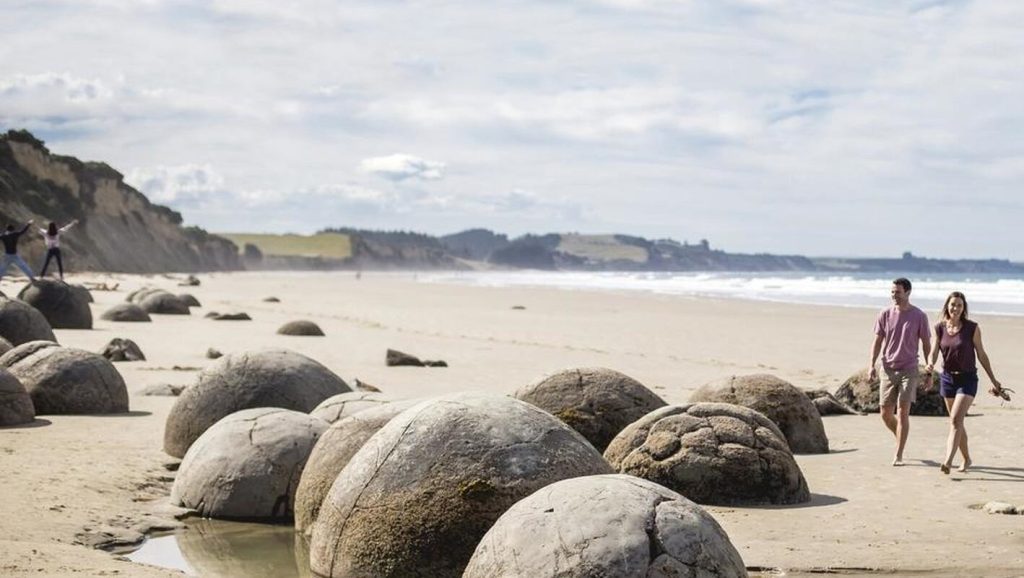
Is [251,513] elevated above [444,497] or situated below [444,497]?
below

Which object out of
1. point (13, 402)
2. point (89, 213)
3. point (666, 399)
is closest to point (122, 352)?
point (13, 402)

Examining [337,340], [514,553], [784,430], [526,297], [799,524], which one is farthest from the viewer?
[526,297]

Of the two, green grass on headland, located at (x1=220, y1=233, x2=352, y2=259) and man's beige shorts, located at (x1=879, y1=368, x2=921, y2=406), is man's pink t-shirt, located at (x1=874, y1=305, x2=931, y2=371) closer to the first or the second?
man's beige shorts, located at (x1=879, y1=368, x2=921, y2=406)

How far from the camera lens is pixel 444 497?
6840mm

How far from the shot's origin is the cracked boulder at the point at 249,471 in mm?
9367

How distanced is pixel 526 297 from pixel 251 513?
50133 millimetres

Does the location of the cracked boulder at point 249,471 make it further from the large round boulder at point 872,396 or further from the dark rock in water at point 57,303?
the dark rock in water at point 57,303

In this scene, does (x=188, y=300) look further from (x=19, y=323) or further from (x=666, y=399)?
(x=666, y=399)

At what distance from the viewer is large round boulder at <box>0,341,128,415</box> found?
13.8 metres

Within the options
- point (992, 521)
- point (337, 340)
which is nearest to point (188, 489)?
point (992, 521)

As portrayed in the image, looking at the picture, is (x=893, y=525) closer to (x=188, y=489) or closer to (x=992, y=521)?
(x=992, y=521)

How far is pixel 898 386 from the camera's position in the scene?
40.7ft

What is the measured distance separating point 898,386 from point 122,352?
42.7 ft

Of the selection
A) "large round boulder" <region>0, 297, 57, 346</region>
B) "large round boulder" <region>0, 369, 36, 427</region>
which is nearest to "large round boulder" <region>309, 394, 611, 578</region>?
"large round boulder" <region>0, 369, 36, 427</region>
